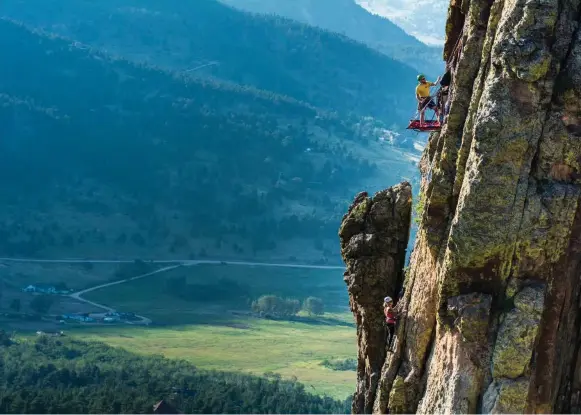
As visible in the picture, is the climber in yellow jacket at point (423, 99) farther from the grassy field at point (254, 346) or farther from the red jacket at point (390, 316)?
the grassy field at point (254, 346)

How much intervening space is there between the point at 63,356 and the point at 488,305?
429 ft

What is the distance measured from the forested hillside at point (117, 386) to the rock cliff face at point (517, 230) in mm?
63913

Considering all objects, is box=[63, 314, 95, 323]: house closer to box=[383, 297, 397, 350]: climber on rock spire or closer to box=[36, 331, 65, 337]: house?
box=[36, 331, 65, 337]: house

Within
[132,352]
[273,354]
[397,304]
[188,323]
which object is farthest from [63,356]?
[397,304]

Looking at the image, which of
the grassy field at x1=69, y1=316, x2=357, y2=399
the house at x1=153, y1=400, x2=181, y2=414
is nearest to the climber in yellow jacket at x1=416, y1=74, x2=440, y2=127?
the house at x1=153, y1=400, x2=181, y2=414

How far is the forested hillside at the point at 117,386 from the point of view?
312ft

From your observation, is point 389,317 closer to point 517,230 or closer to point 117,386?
point 517,230

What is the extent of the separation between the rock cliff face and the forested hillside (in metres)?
63.9

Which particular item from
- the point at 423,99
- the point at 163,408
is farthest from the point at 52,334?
the point at 423,99

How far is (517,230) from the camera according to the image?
22500 millimetres

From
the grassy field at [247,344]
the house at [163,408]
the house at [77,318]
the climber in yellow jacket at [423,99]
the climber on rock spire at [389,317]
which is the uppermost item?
the climber in yellow jacket at [423,99]

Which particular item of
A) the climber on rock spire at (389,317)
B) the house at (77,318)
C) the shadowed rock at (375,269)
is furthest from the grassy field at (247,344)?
the climber on rock spire at (389,317)

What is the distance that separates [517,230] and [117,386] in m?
92.8

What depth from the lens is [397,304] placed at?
27.3 metres
